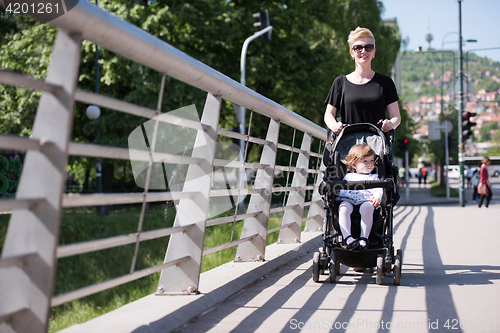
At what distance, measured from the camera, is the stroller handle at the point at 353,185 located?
15.6 ft

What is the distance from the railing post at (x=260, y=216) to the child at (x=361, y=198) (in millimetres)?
964

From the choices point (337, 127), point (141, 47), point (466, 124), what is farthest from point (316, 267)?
point (466, 124)

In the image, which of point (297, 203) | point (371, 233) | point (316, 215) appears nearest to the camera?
point (371, 233)

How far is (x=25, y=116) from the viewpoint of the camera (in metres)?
24.8

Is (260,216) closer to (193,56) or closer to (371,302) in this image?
(371,302)

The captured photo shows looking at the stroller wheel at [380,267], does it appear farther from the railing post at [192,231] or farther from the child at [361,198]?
the railing post at [192,231]

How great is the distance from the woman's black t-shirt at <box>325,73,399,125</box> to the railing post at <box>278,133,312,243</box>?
1.87 metres

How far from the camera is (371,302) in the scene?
407 centimetres

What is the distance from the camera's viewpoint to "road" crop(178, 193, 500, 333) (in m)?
3.38

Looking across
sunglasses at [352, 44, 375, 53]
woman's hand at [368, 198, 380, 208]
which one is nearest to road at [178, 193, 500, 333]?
woman's hand at [368, 198, 380, 208]

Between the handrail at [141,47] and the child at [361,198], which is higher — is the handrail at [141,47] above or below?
above

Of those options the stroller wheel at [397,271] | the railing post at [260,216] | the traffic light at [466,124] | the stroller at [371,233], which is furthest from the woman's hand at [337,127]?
the traffic light at [466,124]

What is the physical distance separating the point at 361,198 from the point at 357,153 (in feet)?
1.44

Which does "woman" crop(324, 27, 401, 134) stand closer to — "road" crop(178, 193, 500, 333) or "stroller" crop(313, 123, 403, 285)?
"stroller" crop(313, 123, 403, 285)
